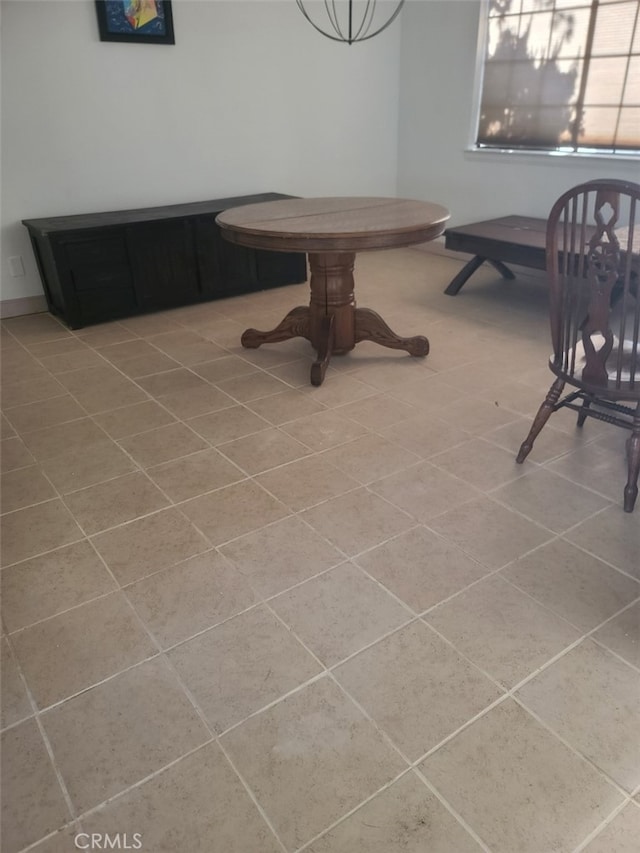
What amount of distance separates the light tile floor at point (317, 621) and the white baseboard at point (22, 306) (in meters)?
1.22

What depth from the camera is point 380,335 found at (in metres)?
3.06

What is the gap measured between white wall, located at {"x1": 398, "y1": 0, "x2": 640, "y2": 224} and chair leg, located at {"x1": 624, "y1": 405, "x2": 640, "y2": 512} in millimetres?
2620

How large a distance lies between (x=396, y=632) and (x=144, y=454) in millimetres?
1230

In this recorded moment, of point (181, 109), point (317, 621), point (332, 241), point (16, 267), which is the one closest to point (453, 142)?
point (181, 109)

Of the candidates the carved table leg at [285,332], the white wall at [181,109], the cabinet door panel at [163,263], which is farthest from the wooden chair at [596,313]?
the white wall at [181,109]

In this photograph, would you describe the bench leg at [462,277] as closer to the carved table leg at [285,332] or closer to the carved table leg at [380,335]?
the carved table leg at [380,335]

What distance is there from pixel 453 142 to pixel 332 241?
287 cm

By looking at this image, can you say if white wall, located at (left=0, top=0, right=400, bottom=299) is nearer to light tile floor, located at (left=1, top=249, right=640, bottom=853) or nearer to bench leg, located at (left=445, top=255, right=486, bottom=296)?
bench leg, located at (left=445, top=255, right=486, bottom=296)

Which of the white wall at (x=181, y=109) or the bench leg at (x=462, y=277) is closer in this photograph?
the white wall at (x=181, y=109)

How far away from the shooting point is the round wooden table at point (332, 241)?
242cm

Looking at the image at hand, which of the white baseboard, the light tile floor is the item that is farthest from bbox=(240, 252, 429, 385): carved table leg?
the white baseboard

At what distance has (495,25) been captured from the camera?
13.8ft

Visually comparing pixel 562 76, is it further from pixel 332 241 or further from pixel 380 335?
pixel 332 241

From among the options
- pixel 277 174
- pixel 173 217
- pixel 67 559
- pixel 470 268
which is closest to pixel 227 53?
pixel 277 174
